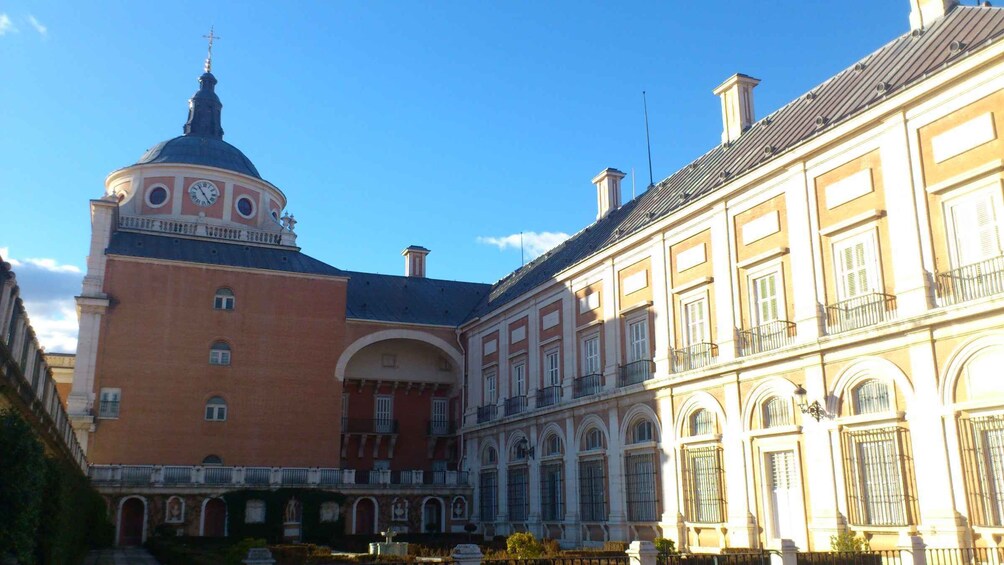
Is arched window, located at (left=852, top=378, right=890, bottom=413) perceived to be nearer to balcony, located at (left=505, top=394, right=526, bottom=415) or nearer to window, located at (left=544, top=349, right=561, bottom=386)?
window, located at (left=544, top=349, right=561, bottom=386)

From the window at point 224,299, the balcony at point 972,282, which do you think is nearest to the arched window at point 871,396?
the balcony at point 972,282

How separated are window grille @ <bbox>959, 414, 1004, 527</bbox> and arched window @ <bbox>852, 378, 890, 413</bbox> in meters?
2.01

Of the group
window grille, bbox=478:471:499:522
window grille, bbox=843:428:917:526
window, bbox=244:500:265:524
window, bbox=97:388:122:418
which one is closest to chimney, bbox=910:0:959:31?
window grille, bbox=843:428:917:526

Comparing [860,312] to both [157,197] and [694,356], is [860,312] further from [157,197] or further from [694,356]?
[157,197]

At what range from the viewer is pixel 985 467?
1595cm

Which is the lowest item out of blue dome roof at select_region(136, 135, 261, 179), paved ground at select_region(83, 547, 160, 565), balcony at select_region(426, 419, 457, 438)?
paved ground at select_region(83, 547, 160, 565)

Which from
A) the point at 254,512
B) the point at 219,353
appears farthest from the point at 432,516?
the point at 219,353

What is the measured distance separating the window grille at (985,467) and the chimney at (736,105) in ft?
47.6

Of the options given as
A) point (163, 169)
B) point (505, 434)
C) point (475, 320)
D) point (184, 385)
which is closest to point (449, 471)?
point (505, 434)

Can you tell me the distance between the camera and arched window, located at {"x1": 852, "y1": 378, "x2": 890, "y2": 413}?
719 inches

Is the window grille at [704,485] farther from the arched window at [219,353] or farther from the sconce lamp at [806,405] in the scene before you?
the arched window at [219,353]

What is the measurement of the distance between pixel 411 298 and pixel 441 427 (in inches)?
271

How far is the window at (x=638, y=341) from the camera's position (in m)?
26.8

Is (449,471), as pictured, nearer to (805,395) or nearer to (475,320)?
(475,320)
